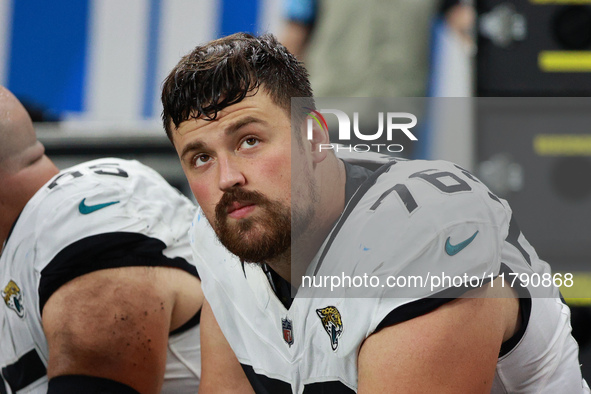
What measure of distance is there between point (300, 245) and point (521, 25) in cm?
170

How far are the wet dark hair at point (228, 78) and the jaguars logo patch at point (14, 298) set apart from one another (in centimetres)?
64

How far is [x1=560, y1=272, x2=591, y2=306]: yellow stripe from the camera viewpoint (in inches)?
108

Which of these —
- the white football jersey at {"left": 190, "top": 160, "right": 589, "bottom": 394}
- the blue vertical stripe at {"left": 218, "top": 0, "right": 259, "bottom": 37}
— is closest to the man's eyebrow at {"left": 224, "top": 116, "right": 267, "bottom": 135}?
the white football jersey at {"left": 190, "top": 160, "right": 589, "bottom": 394}

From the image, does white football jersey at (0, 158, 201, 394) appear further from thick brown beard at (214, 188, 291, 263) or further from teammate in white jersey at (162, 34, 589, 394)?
thick brown beard at (214, 188, 291, 263)

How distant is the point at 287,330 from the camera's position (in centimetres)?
163

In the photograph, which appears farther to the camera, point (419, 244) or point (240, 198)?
point (240, 198)

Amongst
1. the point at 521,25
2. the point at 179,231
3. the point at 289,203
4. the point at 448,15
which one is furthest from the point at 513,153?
the point at 289,203

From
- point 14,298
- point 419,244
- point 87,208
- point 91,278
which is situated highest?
point 419,244

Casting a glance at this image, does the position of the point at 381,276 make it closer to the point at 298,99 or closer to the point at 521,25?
the point at 298,99

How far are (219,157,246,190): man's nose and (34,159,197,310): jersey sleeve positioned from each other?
480mm

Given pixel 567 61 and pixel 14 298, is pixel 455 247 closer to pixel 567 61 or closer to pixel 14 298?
pixel 14 298

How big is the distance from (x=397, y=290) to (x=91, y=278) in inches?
31.6

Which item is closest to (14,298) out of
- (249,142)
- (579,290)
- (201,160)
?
(201,160)

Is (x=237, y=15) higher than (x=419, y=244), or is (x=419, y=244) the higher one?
(x=237, y=15)
